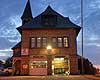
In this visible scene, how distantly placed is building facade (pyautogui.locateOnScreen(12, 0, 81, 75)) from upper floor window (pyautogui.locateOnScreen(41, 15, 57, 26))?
0.21 meters

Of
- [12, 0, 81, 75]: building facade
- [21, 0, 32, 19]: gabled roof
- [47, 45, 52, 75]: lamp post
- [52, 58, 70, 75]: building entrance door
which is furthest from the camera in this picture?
[21, 0, 32, 19]: gabled roof

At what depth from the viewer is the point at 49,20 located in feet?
167

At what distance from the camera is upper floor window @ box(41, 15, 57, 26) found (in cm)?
5053

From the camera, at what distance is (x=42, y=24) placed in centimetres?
5075

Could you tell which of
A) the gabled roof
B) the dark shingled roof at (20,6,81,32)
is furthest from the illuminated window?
the gabled roof

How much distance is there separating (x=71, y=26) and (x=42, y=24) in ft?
17.5

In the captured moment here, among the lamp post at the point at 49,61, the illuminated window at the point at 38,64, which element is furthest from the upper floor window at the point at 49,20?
the illuminated window at the point at 38,64

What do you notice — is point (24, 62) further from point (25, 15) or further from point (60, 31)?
point (25, 15)

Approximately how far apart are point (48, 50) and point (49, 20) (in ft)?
18.9

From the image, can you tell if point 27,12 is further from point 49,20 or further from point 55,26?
point 55,26

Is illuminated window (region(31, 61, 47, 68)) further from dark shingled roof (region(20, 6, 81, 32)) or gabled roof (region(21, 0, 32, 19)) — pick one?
gabled roof (region(21, 0, 32, 19))

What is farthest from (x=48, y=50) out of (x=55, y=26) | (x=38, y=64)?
(x=55, y=26)

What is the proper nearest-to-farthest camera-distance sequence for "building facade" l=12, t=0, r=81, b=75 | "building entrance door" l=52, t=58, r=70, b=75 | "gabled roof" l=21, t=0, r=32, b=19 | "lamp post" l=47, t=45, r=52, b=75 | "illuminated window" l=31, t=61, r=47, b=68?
"lamp post" l=47, t=45, r=52, b=75, "building facade" l=12, t=0, r=81, b=75, "illuminated window" l=31, t=61, r=47, b=68, "building entrance door" l=52, t=58, r=70, b=75, "gabled roof" l=21, t=0, r=32, b=19

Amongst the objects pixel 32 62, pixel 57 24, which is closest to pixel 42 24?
pixel 57 24
